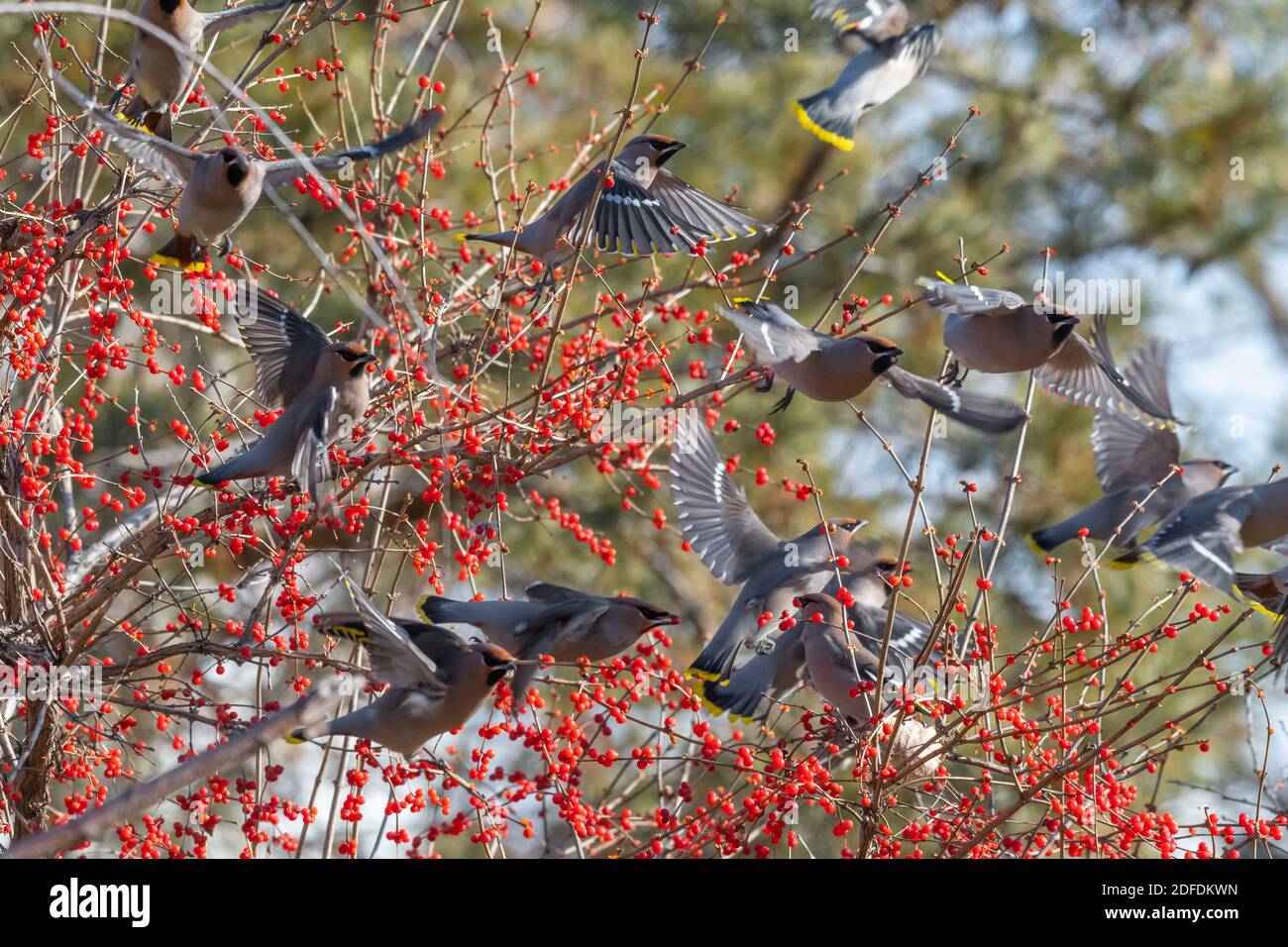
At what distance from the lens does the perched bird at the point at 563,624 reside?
11.2ft

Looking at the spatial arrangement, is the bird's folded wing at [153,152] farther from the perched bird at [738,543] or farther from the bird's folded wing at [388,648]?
the perched bird at [738,543]

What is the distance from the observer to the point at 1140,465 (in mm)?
5051

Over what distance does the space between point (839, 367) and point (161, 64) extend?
1838 mm

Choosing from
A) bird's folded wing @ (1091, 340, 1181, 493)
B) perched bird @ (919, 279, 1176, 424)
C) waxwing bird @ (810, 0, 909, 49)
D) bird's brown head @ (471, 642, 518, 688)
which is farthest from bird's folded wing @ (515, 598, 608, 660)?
waxwing bird @ (810, 0, 909, 49)

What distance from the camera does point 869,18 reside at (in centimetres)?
523

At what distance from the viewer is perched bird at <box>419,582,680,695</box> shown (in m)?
3.42

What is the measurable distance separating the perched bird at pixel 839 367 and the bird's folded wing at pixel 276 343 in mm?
1104

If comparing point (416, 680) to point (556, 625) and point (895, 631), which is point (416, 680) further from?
point (895, 631)

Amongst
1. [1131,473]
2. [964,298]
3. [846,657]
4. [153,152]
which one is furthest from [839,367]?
[1131,473]

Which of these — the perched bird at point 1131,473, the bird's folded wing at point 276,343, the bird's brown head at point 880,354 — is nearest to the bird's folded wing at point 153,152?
the bird's folded wing at point 276,343

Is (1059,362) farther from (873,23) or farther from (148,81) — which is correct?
(148,81)
